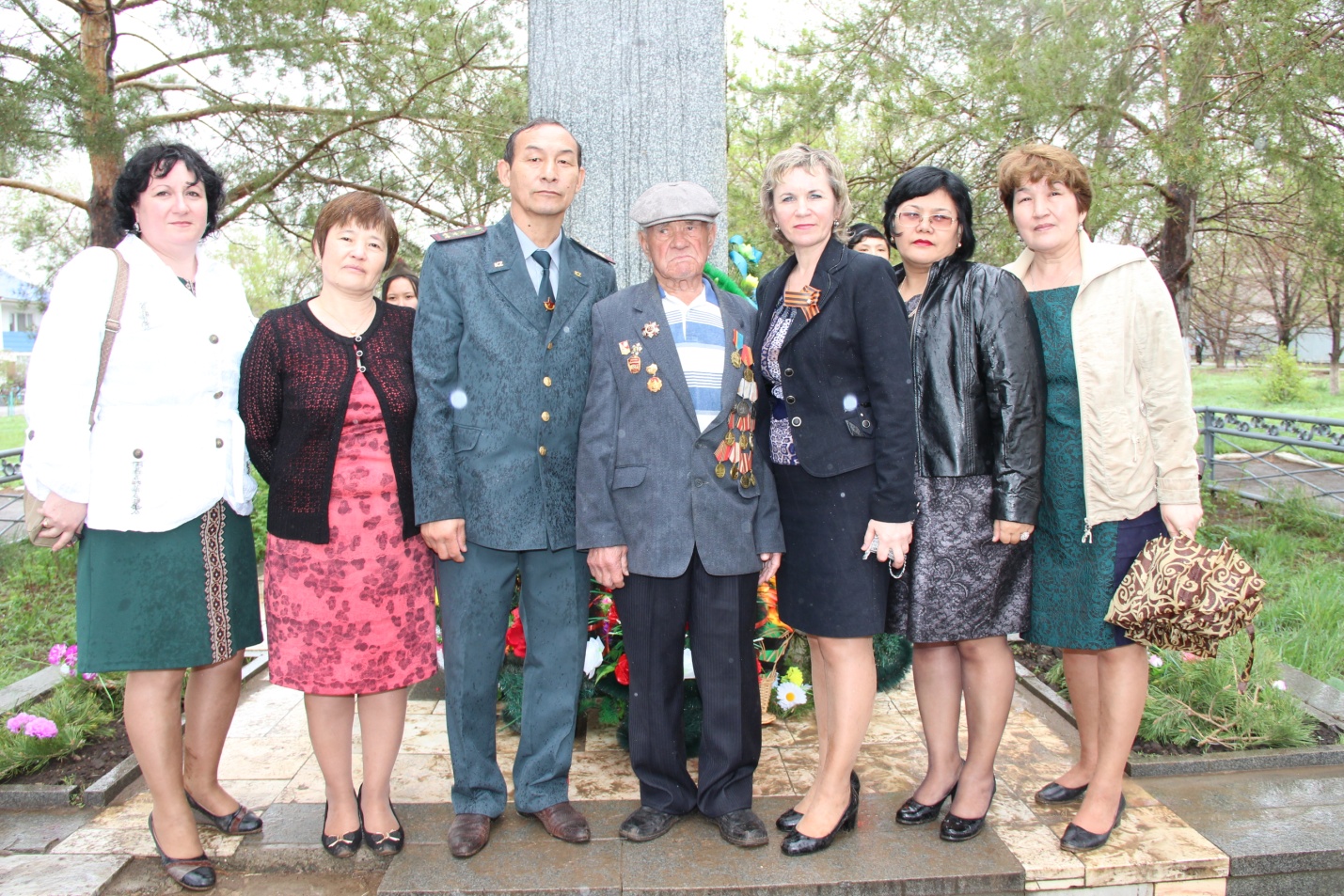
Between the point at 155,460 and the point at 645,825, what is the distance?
156 centimetres

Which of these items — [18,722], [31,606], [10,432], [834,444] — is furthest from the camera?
[10,432]

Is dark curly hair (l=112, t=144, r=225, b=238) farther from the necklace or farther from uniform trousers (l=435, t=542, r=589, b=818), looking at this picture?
uniform trousers (l=435, t=542, r=589, b=818)

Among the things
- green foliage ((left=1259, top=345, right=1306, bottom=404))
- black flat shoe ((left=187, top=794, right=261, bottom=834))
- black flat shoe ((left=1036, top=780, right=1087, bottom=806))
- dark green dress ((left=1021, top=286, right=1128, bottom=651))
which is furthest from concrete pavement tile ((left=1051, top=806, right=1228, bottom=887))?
green foliage ((left=1259, top=345, right=1306, bottom=404))

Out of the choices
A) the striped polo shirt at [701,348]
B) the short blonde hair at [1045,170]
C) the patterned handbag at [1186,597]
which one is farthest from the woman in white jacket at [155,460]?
the patterned handbag at [1186,597]

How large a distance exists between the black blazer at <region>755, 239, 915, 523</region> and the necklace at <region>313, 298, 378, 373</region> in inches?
43.0

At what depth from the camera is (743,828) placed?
2.47 metres

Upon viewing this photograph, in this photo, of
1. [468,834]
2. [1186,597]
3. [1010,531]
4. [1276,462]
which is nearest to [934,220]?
[1010,531]

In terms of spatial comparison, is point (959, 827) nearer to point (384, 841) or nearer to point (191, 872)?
point (384, 841)

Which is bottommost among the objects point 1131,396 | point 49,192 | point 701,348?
point 1131,396

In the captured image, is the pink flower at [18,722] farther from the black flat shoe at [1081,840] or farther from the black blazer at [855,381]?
the black flat shoe at [1081,840]

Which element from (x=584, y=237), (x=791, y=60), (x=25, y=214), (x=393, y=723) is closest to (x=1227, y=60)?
(x=791, y=60)

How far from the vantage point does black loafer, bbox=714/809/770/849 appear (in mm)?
2447

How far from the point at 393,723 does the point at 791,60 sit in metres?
6.05

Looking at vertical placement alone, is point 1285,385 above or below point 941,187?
below
